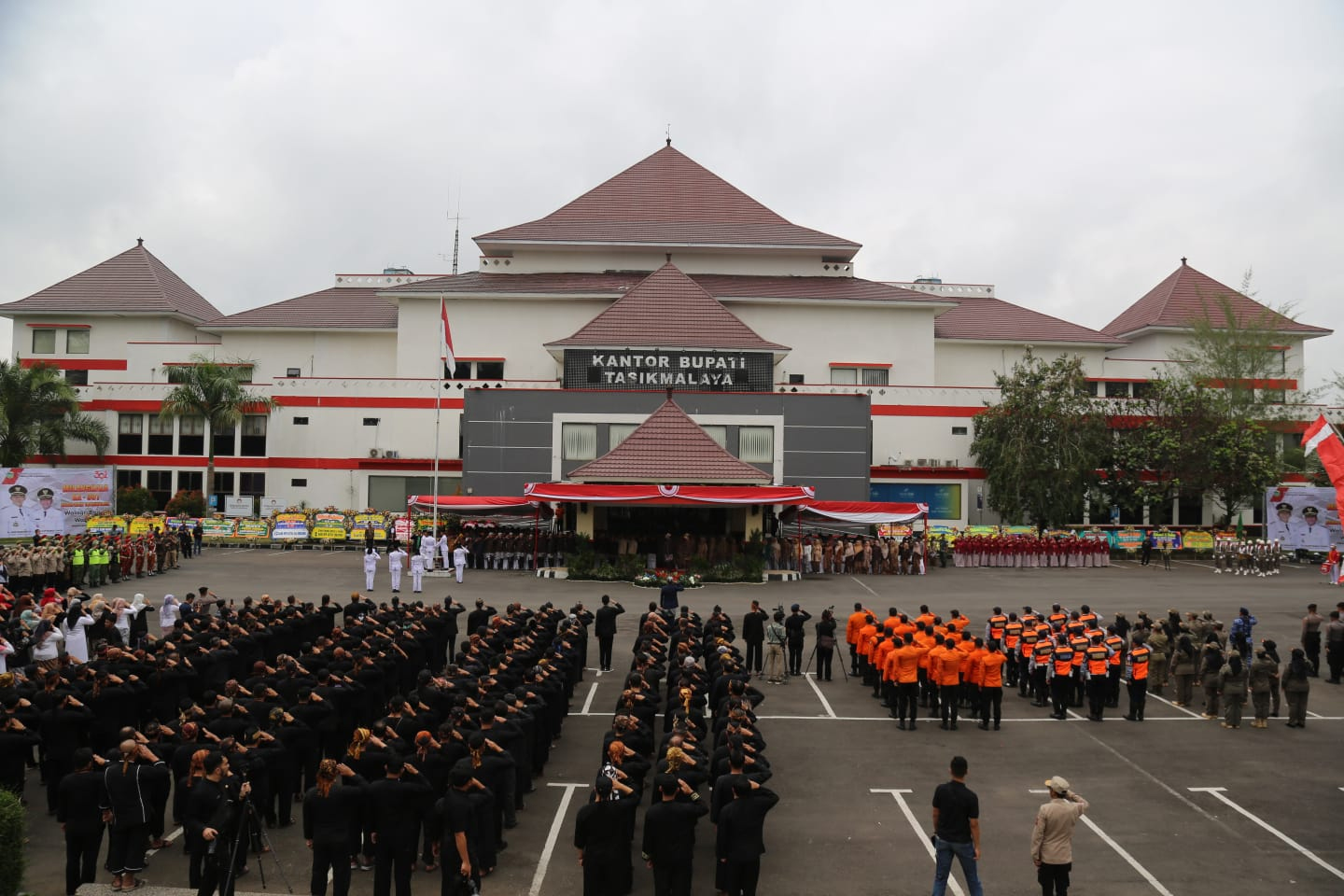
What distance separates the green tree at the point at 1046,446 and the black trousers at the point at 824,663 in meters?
28.9

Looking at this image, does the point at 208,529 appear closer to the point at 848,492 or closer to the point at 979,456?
the point at 848,492

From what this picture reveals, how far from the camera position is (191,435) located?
167 ft

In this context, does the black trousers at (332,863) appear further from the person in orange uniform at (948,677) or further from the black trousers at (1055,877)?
the person in orange uniform at (948,677)

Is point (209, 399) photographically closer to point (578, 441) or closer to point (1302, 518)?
point (578, 441)

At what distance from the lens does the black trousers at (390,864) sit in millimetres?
9133

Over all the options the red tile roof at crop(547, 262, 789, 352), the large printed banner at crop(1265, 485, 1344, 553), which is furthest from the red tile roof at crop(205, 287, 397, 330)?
the large printed banner at crop(1265, 485, 1344, 553)

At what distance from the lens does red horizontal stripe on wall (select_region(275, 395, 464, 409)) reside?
50438 mm

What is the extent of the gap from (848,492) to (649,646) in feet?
90.2

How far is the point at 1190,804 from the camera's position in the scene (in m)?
12.1

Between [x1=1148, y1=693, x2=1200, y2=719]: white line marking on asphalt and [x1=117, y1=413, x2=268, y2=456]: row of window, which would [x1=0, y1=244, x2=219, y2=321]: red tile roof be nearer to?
[x1=117, y1=413, x2=268, y2=456]: row of window

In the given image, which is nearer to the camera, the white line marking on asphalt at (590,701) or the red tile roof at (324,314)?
the white line marking on asphalt at (590,701)

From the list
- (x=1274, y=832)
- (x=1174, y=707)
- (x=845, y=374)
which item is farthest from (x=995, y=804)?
(x=845, y=374)

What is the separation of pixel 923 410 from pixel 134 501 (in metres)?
37.9

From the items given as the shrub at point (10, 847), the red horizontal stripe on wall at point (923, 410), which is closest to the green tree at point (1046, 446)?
the red horizontal stripe on wall at point (923, 410)
